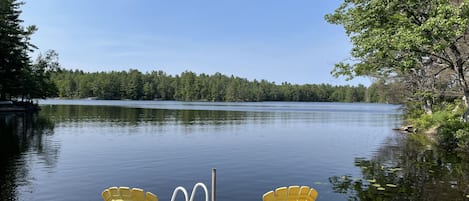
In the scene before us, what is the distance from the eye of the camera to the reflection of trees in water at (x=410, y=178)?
12109 millimetres

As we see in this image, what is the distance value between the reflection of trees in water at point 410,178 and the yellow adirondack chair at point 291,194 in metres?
6.38

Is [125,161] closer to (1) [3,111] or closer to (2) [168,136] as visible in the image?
(2) [168,136]

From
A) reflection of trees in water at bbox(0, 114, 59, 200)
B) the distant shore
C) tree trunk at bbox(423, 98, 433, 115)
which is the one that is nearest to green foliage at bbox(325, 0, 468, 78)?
reflection of trees in water at bbox(0, 114, 59, 200)

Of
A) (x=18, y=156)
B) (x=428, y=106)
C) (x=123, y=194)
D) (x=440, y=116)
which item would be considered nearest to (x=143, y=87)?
(x=428, y=106)

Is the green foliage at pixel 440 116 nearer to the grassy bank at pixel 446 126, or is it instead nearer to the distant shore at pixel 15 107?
the grassy bank at pixel 446 126

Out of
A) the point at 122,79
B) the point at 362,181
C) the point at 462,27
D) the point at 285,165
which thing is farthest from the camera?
the point at 122,79

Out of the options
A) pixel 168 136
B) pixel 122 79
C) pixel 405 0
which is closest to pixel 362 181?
pixel 405 0

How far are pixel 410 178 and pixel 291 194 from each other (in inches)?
416

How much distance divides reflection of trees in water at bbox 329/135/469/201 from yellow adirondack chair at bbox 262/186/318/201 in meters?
6.38

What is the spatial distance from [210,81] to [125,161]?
181734 mm

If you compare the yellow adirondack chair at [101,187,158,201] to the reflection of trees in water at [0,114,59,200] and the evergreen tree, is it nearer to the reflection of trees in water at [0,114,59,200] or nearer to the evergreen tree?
the reflection of trees in water at [0,114,59,200]

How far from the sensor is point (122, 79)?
181 meters

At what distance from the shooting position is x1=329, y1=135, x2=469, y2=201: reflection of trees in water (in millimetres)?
12109

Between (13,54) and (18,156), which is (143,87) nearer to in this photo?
(13,54)
